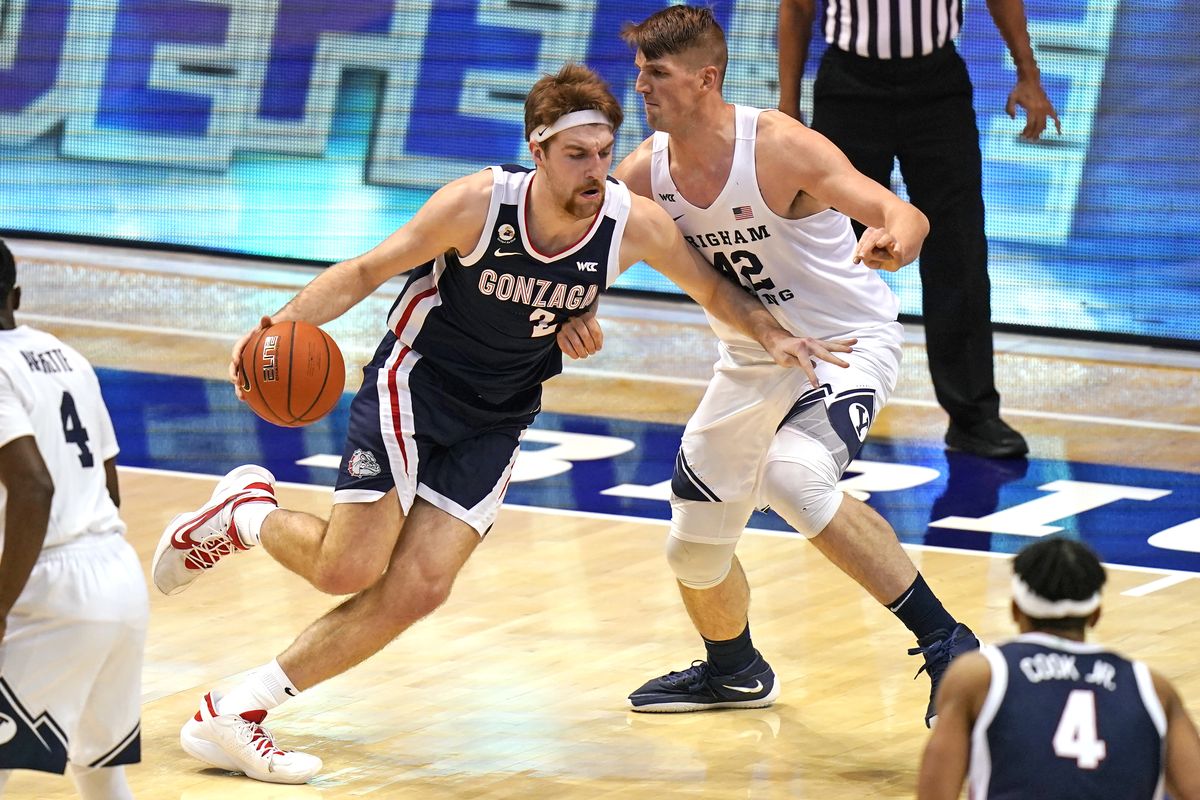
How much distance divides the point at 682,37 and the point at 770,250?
2.12 feet

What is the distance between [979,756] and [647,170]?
289 cm

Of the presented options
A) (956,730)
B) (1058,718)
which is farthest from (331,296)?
(1058,718)

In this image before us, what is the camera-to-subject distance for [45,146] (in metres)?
14.0

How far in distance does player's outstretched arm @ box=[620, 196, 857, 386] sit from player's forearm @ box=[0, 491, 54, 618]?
2003 millimetres

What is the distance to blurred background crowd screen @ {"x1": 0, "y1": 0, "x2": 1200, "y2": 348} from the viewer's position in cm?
1148

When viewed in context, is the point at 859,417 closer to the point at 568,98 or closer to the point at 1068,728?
the point at 568,98

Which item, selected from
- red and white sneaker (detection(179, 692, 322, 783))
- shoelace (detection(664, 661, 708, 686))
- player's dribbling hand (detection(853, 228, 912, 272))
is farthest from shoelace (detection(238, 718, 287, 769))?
player's dribbling hand (detection(853, 228, 912, 272))

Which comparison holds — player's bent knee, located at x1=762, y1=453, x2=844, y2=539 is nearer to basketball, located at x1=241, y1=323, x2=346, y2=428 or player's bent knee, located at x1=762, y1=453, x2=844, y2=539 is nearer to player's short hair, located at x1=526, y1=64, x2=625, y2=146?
player's short hair, located at x1=526, y1=64, x2=625, y2=146

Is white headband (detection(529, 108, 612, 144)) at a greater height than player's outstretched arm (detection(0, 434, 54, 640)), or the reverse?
white headband (detection(529, 108, 612, 144))

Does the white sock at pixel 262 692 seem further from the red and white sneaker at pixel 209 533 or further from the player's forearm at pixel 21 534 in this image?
the player's forearm at pixel 21 534

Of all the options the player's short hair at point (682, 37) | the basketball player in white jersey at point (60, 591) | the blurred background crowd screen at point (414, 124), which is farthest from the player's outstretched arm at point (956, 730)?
the blurred background crowd screen at point (414, 124)

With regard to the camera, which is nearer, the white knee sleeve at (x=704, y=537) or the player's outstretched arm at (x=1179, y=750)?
the player's outstretched arm at (x=1179, y=750)

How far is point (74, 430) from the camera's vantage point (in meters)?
4.14

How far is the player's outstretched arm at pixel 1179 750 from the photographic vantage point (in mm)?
3268
